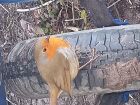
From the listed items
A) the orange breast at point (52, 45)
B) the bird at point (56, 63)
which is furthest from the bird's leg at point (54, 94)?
the orange breast at point (52, 45)

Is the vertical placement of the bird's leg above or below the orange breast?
below

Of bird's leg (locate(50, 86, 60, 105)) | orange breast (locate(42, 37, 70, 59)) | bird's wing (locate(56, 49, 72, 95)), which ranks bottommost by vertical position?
bird's leg (locate(50, 86, 60, 105))

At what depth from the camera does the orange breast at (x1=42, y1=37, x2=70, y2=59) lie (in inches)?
51.6

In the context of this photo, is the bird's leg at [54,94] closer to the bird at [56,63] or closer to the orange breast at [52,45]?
the bird at [56,63]

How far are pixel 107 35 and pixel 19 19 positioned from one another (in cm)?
80

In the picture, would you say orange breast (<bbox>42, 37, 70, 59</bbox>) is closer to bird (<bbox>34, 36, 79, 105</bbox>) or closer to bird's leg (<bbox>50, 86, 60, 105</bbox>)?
bird (<bbox>34, 36, 79, 105</bbox>)

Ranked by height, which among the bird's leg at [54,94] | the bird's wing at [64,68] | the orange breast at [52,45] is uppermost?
the orange breast at [52,45]

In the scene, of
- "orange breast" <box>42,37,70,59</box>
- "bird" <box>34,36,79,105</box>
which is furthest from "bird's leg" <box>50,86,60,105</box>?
"orange breast" <box>42,37,70,59</box>

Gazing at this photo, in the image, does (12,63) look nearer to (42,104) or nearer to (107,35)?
(107,35)

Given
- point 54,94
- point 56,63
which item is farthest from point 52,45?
point 54,94

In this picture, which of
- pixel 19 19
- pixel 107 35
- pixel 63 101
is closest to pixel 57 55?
pixel 107 35

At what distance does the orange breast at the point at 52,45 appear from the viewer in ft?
4.30

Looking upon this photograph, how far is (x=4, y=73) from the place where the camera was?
1.42 m

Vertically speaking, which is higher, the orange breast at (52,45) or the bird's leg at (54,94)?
the orange breast at (52,45)
